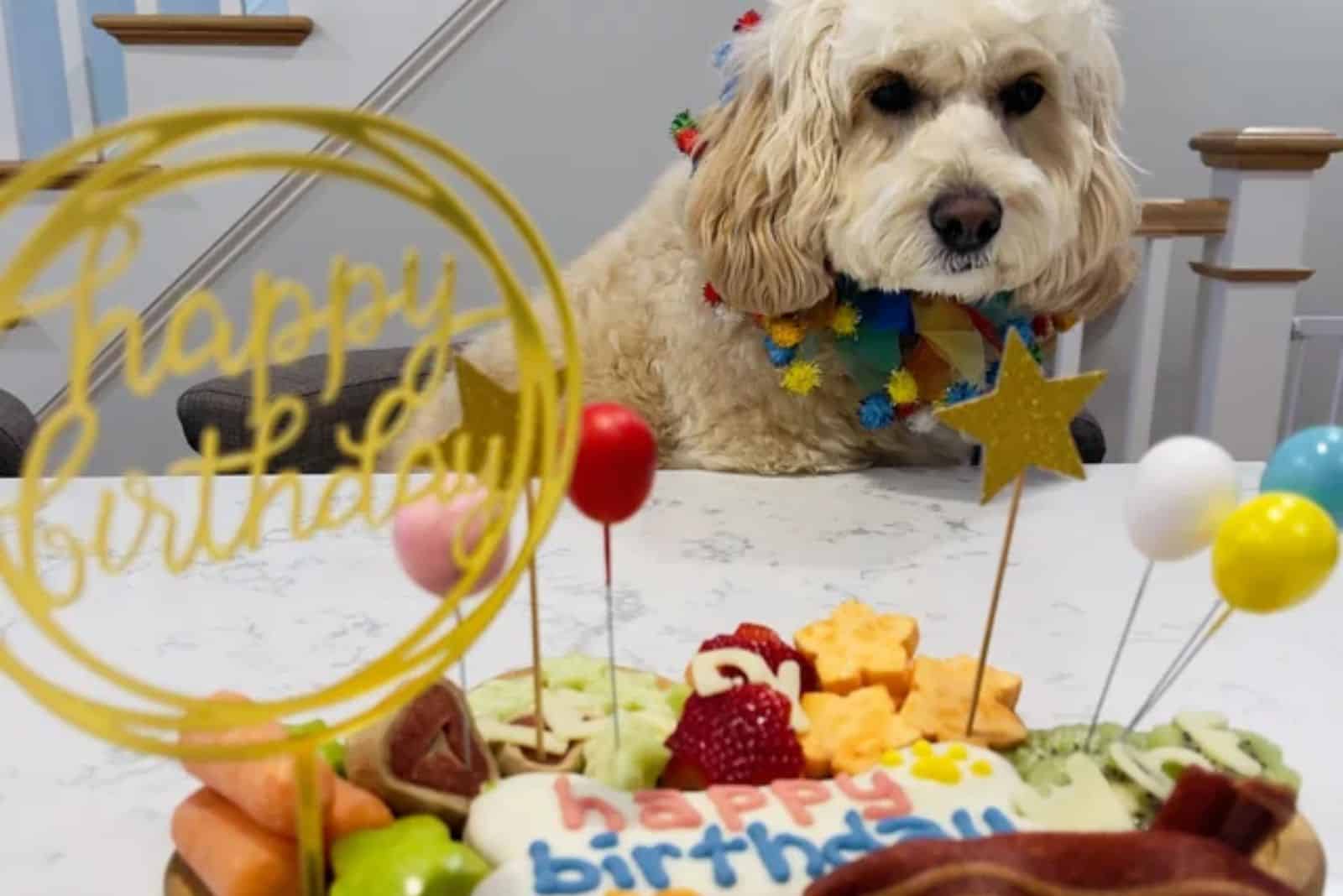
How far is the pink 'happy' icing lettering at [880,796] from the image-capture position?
509mm

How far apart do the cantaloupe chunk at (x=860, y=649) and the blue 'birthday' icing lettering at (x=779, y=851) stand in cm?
14

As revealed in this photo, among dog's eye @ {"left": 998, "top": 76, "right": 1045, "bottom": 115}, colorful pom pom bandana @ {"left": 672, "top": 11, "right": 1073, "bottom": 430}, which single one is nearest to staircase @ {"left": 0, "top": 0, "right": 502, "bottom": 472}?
colorful pom pom bandana @ {"left": 672, "top": 11, "right": 1073, "bottom": 430}

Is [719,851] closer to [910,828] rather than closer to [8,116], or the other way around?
[910,828]

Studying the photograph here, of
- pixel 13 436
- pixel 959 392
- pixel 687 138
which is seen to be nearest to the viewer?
pixel 959 392

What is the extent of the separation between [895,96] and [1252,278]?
962 mm

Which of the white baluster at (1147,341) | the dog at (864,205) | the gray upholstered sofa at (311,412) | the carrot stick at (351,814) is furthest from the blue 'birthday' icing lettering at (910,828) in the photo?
the white baluster at (1147,341)

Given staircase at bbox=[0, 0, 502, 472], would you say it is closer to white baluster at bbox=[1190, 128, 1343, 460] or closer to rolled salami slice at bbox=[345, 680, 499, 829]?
white baluster at bbox=[1190, 128, 1343, 460]

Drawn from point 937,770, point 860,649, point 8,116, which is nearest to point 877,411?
point 860,649

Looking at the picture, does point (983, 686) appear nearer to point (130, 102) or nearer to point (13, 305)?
point (13, 305)

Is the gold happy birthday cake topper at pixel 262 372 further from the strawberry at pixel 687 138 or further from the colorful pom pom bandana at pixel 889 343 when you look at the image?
the strawberry at pixel 687 138

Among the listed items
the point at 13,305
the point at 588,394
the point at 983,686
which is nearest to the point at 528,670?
the point at 983,686

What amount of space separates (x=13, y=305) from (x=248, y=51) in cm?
180

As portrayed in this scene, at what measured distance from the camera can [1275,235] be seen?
72.4 inches

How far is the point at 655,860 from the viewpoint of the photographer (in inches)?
18.8
